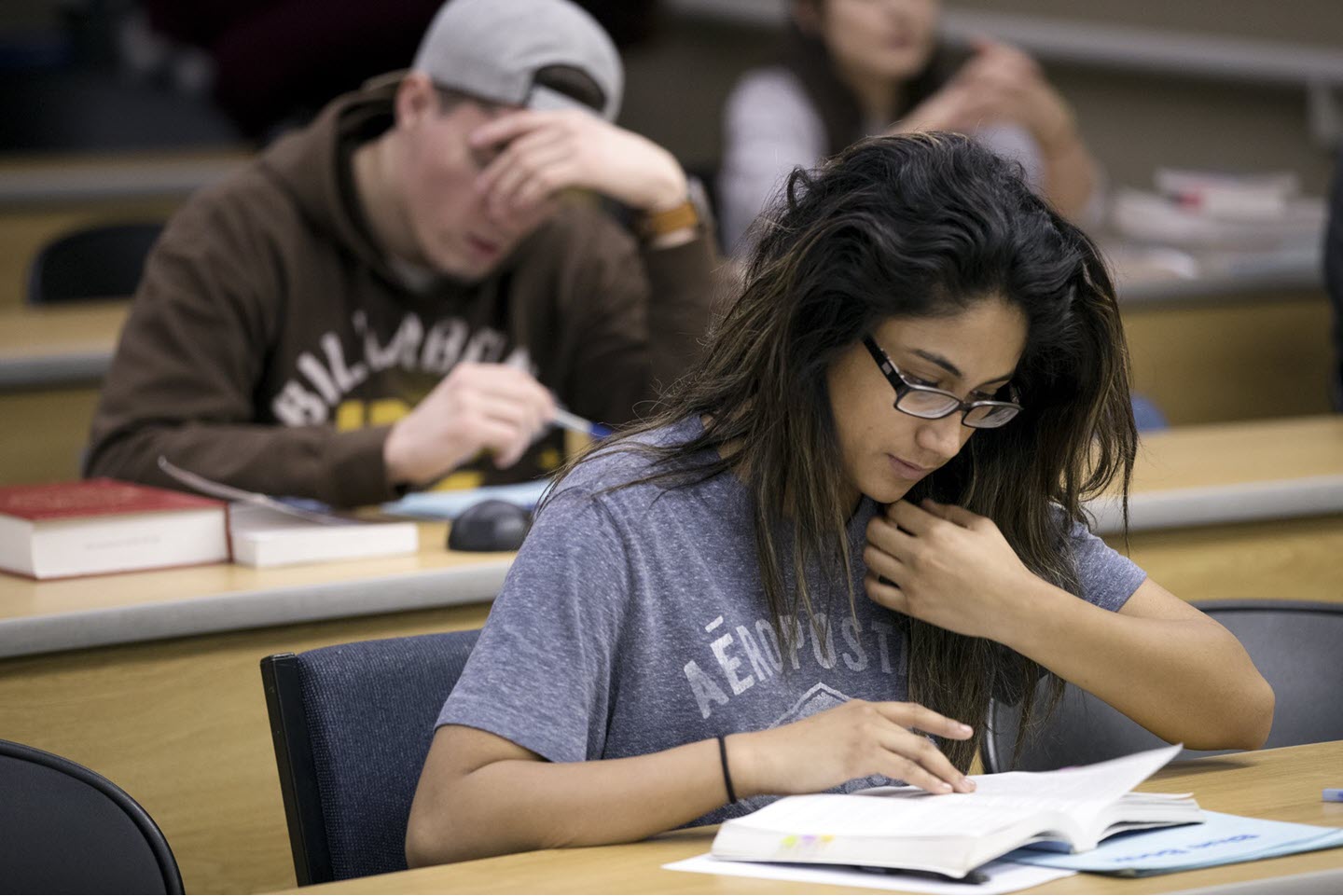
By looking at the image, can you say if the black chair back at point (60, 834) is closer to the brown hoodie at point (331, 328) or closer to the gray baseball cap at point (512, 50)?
the brown hoodie at point (331, 328)

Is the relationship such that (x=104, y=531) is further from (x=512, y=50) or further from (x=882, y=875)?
(x=882, y=875)

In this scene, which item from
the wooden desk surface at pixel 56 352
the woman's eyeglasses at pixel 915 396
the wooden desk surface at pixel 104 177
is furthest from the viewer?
the wooden desk surface at pixel 104 177

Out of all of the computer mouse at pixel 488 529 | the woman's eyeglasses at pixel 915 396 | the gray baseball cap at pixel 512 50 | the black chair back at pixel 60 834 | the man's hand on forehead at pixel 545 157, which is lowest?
the black chair back at pixel 60 834

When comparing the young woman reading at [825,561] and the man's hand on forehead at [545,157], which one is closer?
the young woman reading at [825,561]

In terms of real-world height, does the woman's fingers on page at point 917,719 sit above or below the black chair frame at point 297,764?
above

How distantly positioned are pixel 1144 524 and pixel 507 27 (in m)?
0.99

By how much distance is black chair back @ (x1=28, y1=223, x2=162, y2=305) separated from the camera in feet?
9.81

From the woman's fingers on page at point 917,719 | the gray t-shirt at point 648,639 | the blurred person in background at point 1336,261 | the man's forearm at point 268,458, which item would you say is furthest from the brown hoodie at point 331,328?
the blurred person in background at point 1336,261

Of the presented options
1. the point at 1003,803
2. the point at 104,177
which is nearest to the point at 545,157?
the point at 1003,803

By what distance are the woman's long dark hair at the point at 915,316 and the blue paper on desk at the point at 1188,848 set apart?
29 centimetres

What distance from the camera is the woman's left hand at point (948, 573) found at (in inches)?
49.4

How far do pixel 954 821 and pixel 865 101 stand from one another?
2610 millimetres

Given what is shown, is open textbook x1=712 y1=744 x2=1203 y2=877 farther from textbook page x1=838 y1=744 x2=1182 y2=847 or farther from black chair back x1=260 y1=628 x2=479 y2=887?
black chair back x1=260 y1=628 x2=479 y2=887

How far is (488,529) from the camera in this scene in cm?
174
